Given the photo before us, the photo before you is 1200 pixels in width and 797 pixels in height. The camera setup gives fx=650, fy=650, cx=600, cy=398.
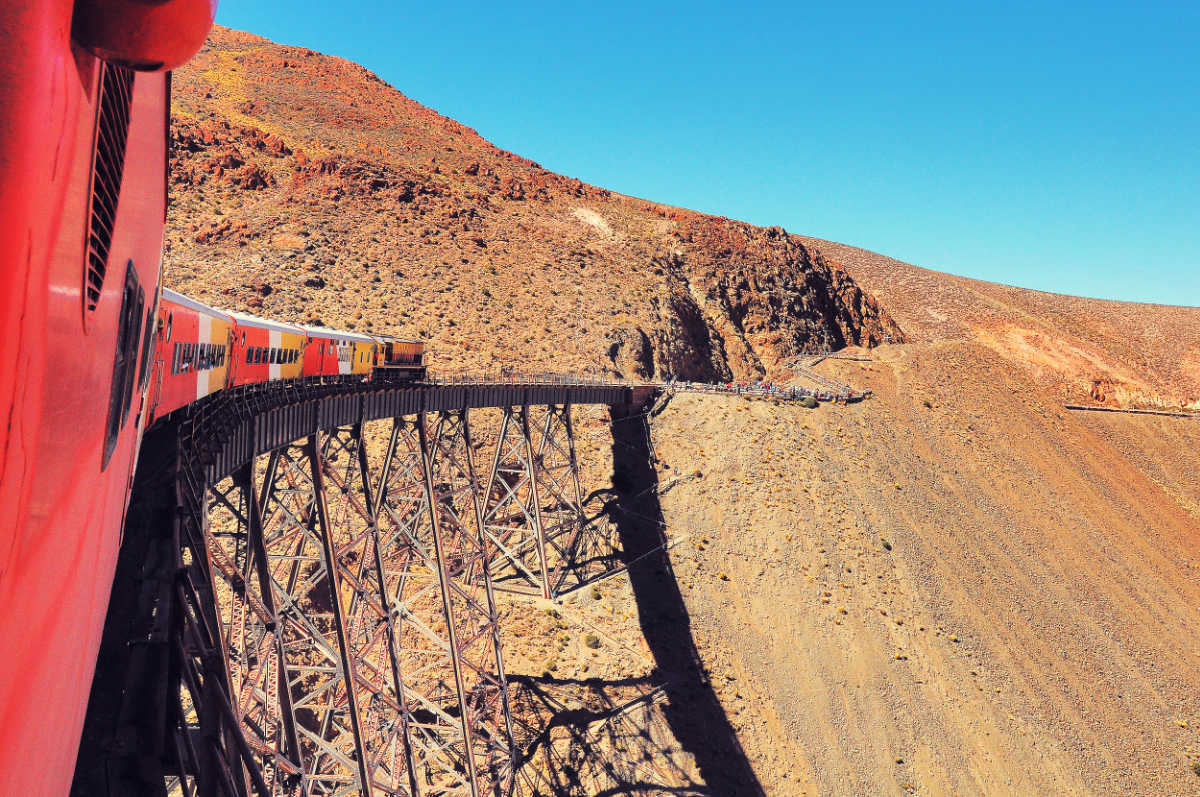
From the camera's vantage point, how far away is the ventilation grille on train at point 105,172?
2.51 m

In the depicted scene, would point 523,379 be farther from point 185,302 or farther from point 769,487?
point 185,302

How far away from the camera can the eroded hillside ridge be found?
41500mm

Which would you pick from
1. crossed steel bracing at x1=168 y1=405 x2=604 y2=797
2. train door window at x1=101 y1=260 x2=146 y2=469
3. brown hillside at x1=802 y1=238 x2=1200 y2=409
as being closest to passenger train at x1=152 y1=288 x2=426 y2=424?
crossed steel bracing at x1=168 y1=405 x2=604 y2=797

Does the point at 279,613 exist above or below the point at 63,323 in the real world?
below

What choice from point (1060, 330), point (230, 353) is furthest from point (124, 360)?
point (1060, 330)

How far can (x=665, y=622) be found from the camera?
2633 centimetres

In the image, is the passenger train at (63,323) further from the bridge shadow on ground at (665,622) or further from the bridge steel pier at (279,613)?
the bridge shadow on ground at (665,622)

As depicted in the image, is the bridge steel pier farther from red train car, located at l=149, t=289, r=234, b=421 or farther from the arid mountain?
the arid mountain

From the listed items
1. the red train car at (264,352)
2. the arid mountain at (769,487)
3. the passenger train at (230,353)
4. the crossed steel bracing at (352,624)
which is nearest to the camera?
the passenger train at (230,353)

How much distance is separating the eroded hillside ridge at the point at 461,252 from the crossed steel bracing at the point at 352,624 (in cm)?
1031

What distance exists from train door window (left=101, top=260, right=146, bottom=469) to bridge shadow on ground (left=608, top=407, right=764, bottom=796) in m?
21.9

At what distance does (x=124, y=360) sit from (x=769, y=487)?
32.0 m

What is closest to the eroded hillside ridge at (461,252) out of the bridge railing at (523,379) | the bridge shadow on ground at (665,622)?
the bridge railing at (523,379)

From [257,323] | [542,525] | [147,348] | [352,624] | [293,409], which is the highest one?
[257,323]
